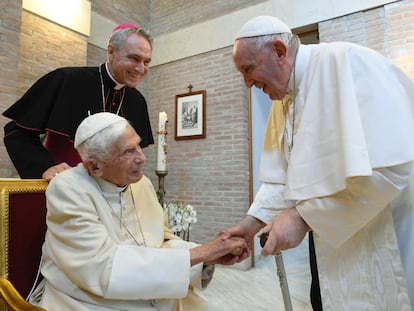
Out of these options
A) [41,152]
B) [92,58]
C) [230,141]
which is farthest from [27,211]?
[92,58]

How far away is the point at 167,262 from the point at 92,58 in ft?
14.2

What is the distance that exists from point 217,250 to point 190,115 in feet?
12.6

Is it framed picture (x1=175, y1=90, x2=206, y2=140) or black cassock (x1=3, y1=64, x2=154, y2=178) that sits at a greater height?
framed picture (x1=175, y1=90, x2=206, y2=140)

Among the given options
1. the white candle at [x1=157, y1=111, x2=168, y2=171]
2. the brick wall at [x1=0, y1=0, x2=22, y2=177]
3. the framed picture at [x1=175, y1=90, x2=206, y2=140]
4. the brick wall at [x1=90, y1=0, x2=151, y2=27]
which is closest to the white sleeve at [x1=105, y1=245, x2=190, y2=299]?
the white candle at [x1=157, y1=111, x2=168, y2=171]

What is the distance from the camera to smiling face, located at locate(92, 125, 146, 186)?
1394 mm

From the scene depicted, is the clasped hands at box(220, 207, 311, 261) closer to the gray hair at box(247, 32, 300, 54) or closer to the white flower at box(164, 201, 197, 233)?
the gray hair at box(247, 32, 300, 54)

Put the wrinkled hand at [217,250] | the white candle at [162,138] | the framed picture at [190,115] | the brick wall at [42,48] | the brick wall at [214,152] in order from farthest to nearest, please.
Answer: the framed picture at [190,115], the brick wall at [214,152], the brick wall at [42,48], the white candle at [162,138], the wrinkled hand at [217,250]

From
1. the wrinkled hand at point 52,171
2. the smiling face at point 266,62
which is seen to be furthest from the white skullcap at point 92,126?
the smiling face at point 266,62

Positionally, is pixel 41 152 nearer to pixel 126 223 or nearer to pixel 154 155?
pixel 126 223

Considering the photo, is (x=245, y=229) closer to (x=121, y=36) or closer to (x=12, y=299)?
(x=12, y=299)

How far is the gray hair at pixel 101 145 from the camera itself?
4.48 feet

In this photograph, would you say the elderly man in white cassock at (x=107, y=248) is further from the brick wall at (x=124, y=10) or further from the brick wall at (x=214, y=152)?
the brick wall at (x=124, y=10)

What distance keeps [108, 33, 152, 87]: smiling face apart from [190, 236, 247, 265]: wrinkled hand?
3.79ft

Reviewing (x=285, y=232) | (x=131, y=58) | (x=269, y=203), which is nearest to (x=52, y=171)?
(x=131, y=58)
